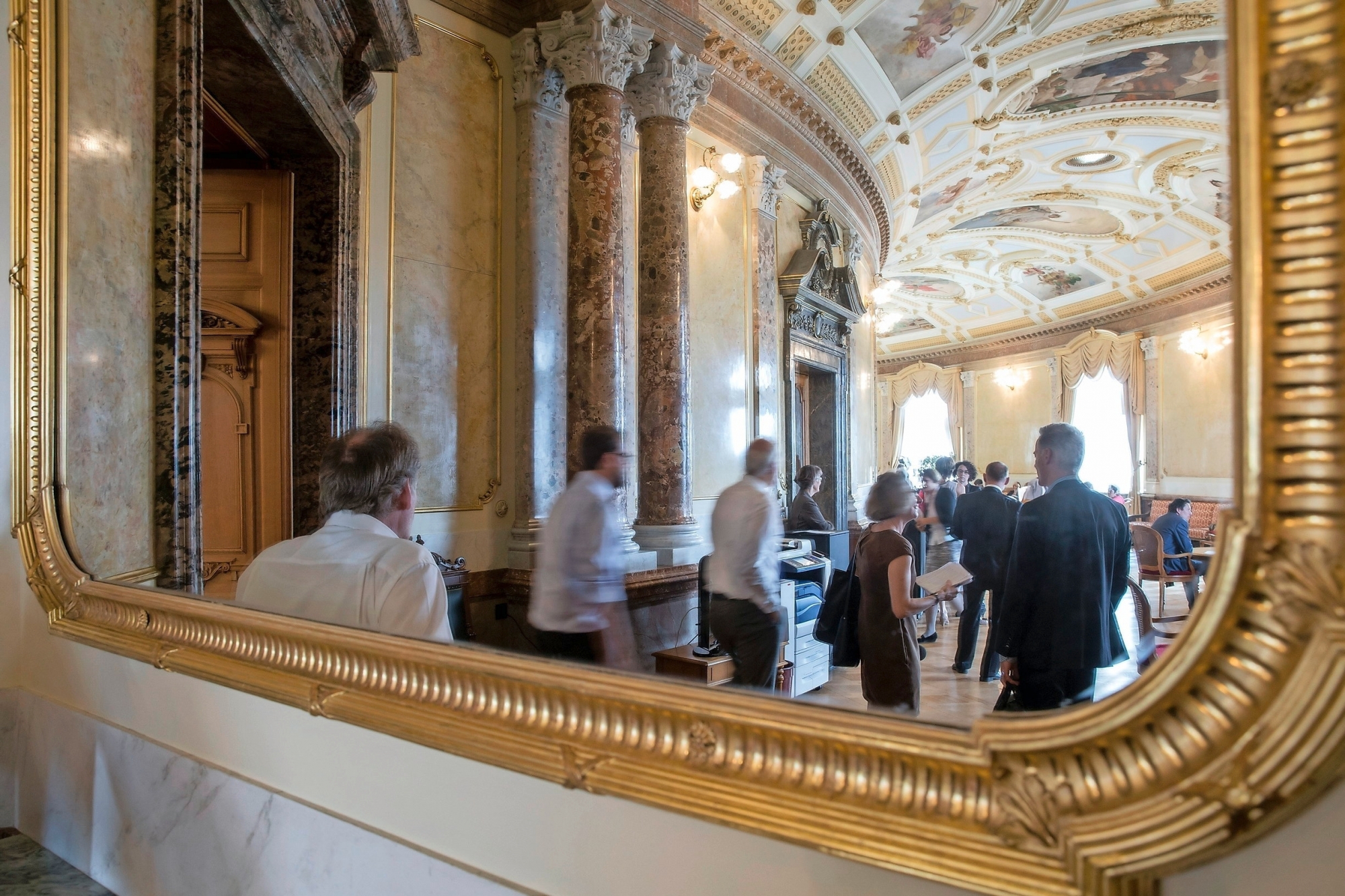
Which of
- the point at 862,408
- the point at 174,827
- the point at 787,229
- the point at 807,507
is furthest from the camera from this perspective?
the point at 862,408

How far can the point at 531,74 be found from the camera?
5.58 meters

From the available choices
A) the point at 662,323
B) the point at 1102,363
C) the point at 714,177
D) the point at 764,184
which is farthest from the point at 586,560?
the point at 764,184

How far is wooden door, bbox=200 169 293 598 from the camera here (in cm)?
440

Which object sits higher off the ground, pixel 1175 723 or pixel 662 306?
pixel 662 306

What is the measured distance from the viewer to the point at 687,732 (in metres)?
1.04

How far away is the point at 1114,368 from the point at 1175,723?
0.94 m

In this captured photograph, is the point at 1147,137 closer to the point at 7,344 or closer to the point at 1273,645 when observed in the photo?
the point at 1273,645

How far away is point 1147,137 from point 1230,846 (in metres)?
1.38

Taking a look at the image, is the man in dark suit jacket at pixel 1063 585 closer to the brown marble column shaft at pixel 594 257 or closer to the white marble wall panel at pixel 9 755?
the white marble wall panel at pixel 9 755

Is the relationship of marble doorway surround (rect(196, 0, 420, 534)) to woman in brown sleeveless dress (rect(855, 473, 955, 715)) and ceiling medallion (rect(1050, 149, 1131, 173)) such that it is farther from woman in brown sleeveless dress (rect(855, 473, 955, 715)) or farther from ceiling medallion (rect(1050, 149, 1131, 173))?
ceiling medallion (rect(1050, 149, 1131, 173))

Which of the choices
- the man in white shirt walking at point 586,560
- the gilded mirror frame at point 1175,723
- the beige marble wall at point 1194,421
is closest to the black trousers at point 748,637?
the man in white shirt walking at point 586,560

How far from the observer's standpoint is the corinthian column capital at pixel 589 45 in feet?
17.6

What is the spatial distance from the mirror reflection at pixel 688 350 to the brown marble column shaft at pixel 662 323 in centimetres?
→ 3

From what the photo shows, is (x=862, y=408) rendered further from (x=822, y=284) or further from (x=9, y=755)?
(x=9, y=755)
